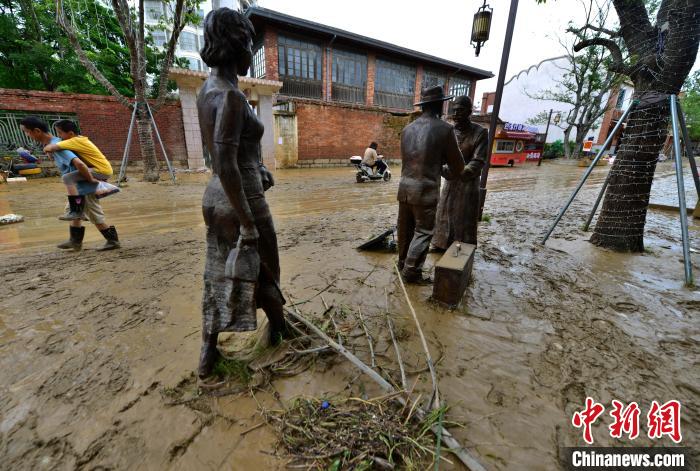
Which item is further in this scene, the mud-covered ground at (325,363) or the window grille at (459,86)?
the window grille at (459,86)

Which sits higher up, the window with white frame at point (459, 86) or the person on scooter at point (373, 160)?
the window with white frame at point (459, 86)

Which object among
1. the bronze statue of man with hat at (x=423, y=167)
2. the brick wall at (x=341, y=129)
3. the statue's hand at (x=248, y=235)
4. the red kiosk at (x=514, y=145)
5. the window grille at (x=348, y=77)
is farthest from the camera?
the red kiosk at (x=514, y=145)

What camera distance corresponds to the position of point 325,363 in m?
2.16

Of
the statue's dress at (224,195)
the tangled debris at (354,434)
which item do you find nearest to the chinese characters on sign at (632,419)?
the tangled debris at (354,434)

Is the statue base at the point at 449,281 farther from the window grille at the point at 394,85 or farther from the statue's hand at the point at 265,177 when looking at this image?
the window grille at the point at 394,85

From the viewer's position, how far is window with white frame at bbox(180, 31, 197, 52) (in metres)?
34.6

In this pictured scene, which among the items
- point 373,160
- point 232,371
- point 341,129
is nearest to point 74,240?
point 232,371

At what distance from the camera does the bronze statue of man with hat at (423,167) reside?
2.93 metres

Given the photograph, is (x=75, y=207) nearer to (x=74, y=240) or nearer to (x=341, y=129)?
(x=74, y=240)

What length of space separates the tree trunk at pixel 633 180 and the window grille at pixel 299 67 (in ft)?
52.8

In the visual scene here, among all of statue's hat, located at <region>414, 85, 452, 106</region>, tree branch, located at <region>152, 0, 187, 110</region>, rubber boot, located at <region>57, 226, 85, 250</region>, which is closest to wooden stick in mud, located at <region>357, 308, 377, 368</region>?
statue's hat, located at <region>414, 85, 452, 106</region>

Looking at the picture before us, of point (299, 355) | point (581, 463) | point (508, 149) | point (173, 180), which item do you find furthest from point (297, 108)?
point (581, 463)

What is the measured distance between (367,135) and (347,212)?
43.0 ft

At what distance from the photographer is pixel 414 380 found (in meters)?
2.00
